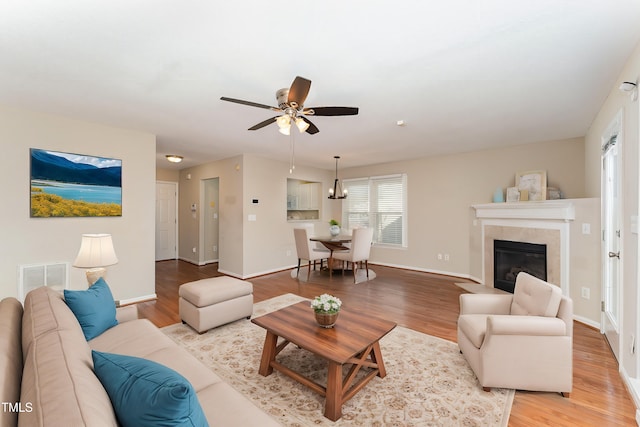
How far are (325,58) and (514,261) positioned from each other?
4320mm

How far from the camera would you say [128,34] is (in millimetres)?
1839

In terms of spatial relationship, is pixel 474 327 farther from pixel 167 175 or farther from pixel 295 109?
pixel 167 175

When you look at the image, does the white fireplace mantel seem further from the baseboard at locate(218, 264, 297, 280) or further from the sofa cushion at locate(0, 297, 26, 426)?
the sofa cushion at locate(0, 297, 26, 426)

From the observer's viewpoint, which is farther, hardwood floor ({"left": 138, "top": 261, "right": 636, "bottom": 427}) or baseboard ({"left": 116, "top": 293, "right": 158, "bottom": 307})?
baseboard ({"left": 116, "top": 293, "right": 158, "bottom": 307})

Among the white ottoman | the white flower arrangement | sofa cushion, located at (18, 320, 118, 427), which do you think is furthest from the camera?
the white ottoman

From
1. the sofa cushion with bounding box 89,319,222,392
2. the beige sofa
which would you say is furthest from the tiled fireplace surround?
the sofa cushion with bounding box 89,319,222,392

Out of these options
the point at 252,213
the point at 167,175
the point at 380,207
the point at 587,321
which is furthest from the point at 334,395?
the point at 167,175

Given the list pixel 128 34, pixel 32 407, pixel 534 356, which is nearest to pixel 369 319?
pixel 534 356

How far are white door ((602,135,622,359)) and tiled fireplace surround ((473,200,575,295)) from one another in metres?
0.55

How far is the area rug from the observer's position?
5.95ft

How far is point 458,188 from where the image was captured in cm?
555

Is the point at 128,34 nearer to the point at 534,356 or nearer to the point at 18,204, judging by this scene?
the point at 18,204

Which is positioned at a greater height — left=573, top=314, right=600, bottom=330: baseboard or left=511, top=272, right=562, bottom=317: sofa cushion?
left=511, top=272, right=562, bottom=317: sofa cushion

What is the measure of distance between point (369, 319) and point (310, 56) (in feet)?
7.08
